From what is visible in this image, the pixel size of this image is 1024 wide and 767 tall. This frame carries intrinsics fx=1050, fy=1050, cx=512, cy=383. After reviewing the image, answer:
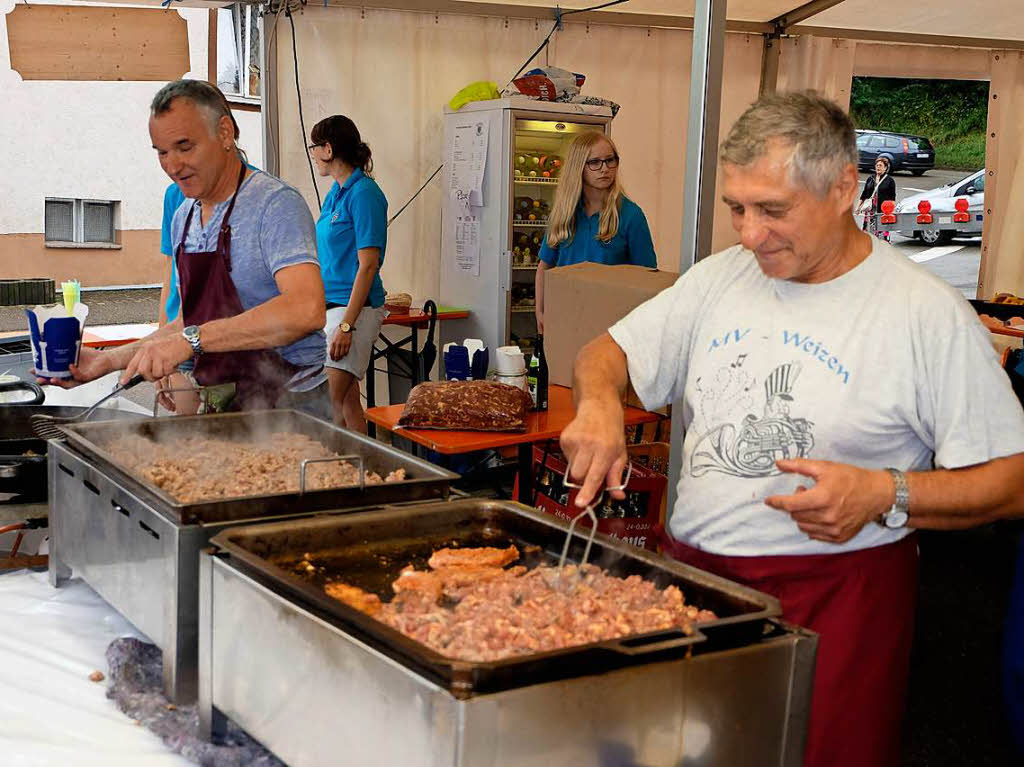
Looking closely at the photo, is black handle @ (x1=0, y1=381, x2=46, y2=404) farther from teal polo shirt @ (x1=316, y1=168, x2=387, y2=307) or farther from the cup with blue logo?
teal polo shirt @ (x1=316, y1=168, x2=387, y2=307)

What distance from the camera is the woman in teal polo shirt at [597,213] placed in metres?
5.45

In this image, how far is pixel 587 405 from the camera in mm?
1883

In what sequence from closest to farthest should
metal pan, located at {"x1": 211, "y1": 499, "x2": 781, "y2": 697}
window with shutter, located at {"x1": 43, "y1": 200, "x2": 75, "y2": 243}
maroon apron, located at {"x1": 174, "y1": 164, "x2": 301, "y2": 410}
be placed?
metal pan, located at {"x1": 211, "y1": 499, "x2": 781, "y2": 697} → maroon apron, located at {"x1": 174, "y1": 164, "x2": 301, "y2": 410} → window with shutter, located at {"x1": 43, "y1": 200, "x2": 75, "y2": 243}

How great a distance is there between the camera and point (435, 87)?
22.5 ft

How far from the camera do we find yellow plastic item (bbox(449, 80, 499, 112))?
22.1 feet

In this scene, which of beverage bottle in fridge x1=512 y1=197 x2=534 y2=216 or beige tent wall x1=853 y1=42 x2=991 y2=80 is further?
beige tent wall x1=853 y1=42 x2=991 y2=80

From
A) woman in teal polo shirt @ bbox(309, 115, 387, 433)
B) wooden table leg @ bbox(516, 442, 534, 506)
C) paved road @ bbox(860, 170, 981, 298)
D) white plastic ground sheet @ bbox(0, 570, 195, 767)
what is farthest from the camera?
paved road @ bbox(860, 170, 981, 298)

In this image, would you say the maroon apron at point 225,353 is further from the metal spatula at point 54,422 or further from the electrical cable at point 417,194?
the electrical cable at point 417,194

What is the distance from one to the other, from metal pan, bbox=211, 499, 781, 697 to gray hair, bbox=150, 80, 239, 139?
1.44m

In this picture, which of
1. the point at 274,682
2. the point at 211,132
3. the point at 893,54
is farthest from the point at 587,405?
the point at 893,54

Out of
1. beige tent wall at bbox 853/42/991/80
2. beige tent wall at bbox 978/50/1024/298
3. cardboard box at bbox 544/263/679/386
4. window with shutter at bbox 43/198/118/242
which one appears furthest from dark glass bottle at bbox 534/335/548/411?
window with shutter at bbox 43/198/118/242

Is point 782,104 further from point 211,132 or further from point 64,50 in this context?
point 64,50

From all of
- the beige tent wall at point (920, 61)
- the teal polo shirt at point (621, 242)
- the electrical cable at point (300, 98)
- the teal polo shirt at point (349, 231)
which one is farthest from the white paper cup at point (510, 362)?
the beige tent wall at point (920, 61)

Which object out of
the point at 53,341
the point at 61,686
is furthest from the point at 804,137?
the point at 53,341
